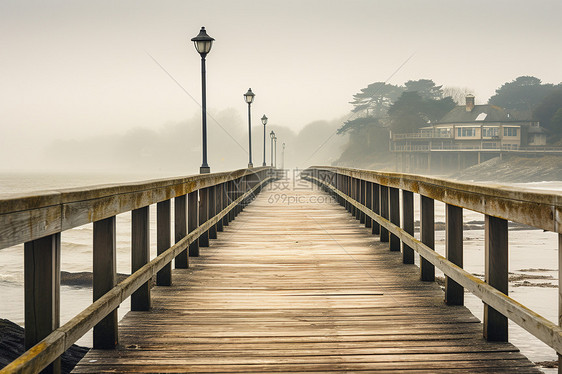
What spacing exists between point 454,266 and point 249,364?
1.74 m

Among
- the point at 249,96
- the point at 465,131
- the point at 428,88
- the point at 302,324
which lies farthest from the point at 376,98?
the point at 302,324

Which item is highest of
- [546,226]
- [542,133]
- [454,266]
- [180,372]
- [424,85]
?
[424,85]

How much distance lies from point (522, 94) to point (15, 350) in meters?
127

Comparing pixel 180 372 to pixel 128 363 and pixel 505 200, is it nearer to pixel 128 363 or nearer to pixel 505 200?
pixel 128 363

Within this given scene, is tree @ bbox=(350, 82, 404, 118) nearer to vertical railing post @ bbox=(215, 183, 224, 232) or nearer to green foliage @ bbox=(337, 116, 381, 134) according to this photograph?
green foliage @ bbox=(337, 116, 381, 134)

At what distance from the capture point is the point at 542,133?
8312 centimetres

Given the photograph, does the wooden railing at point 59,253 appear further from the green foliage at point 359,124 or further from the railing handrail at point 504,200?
the green foliage at point 359,124

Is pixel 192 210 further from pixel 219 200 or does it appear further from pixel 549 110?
pixel 549 110

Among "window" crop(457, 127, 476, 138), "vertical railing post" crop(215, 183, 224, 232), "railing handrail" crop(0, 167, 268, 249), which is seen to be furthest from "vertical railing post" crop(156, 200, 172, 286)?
"window" crop(457, 127, 476, 138)

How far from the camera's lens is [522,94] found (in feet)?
389

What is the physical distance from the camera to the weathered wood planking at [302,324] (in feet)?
10.9

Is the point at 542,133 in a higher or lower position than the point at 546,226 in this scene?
higher

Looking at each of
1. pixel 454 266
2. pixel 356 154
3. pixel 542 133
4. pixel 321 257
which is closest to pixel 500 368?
pixel 454 266

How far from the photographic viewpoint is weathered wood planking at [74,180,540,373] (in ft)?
10.9
